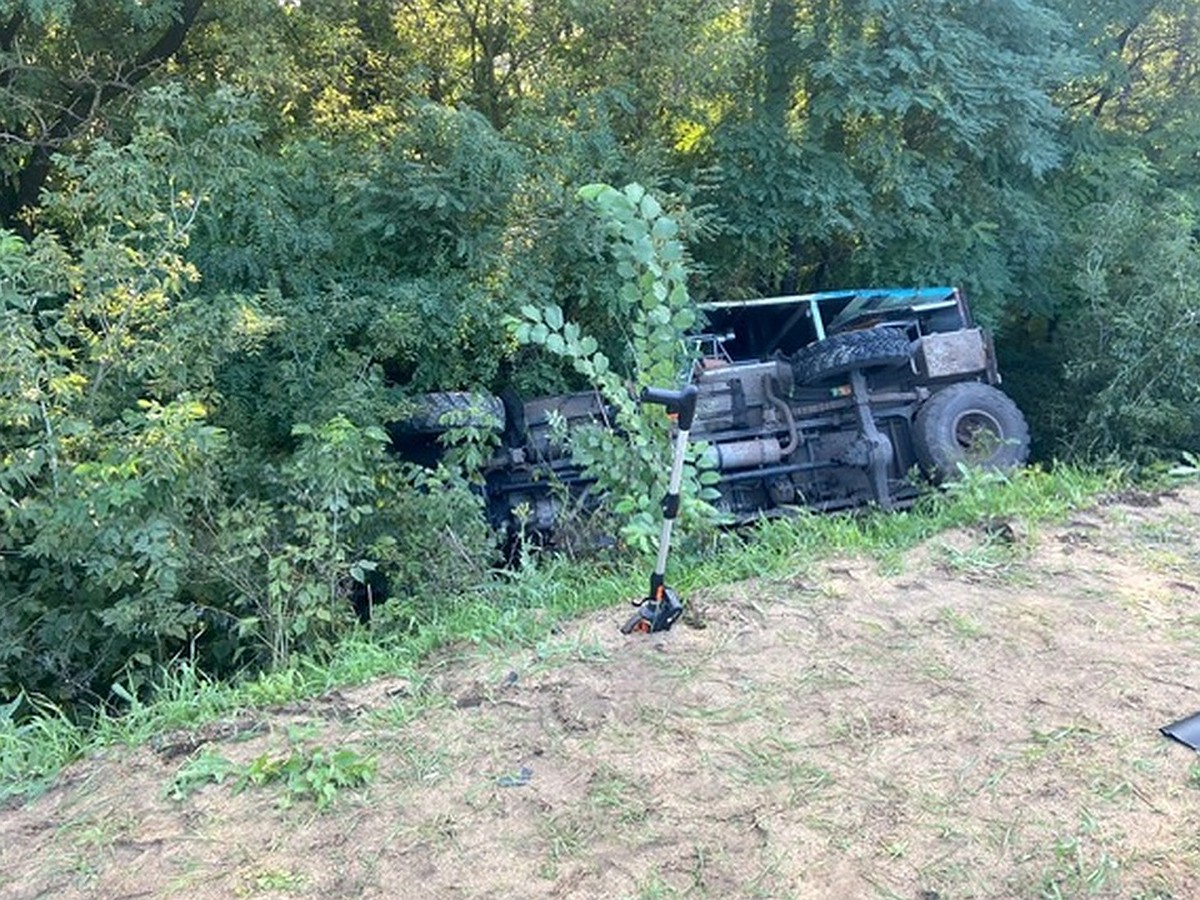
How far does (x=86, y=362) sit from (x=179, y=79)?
12.8 ft

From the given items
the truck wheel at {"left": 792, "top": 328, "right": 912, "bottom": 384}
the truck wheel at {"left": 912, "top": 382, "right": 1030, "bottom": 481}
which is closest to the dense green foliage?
the truck wheel at {"left": 792, "top": 328, "right": 912, "bottom": 384}

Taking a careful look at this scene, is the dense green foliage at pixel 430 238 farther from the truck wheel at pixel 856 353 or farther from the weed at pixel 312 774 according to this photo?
the truck wheel at pixel 856 353

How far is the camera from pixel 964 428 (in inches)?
311

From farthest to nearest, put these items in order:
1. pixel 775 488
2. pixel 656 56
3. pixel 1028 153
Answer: pixel 1028 153 → pixel 656 56 → pixel 775 488

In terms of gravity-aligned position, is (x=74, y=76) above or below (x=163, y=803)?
above

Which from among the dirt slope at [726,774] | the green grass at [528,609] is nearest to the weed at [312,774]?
the dirt slope at [726,774]

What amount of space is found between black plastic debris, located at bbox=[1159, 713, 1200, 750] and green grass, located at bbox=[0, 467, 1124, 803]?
1.62 metres

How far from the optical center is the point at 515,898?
2504 mm

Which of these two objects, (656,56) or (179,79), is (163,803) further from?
(656,56)

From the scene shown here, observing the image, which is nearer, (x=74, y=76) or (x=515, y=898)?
(x=515, y=898)

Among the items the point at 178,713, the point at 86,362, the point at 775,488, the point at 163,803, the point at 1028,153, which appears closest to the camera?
the point at 163,803

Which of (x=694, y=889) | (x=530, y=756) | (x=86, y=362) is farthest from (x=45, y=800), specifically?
(x=86, y=362)

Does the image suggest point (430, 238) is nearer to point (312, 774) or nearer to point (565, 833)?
point (312, 774)

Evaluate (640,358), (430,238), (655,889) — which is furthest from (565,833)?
(430,238)
